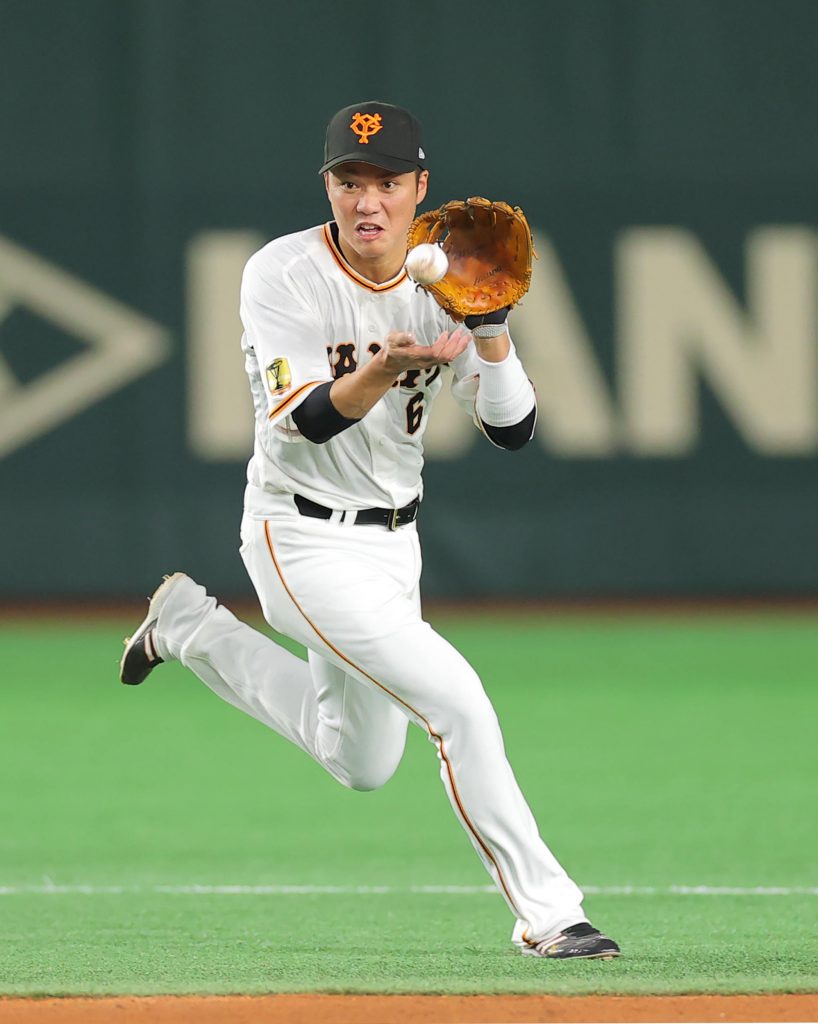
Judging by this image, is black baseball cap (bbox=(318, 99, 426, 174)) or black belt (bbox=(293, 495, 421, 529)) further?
black belt (bbox=(293, 495, 421, 529))

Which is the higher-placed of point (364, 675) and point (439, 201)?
point (439, 201)

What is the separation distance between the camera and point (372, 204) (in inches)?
177

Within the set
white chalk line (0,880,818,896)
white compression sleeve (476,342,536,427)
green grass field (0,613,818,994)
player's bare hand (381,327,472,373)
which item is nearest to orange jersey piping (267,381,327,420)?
player's bare hand (381,327,472,373)

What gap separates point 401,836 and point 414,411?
79.2 inches

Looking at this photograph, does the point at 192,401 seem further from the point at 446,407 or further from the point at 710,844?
the point at 710,844

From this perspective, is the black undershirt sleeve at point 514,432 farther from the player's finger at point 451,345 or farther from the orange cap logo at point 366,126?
the orange cap logo at point 366,126

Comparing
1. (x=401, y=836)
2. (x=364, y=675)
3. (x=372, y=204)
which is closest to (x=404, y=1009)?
(x=364, y=675)

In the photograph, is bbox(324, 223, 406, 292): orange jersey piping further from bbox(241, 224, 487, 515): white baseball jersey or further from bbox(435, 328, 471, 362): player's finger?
bbox(435, 328, 471, 362): player's finger

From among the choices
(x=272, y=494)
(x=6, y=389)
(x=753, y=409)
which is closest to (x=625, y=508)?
(x=753, y=409)

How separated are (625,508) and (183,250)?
10.3 ft

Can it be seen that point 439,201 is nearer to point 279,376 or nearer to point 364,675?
point 279,376

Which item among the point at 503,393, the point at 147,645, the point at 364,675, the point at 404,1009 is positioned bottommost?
the point at 404,1009

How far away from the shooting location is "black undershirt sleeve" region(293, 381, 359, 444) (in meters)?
4.32

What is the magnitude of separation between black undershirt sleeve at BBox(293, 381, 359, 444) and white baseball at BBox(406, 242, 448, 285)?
0.35 meters
